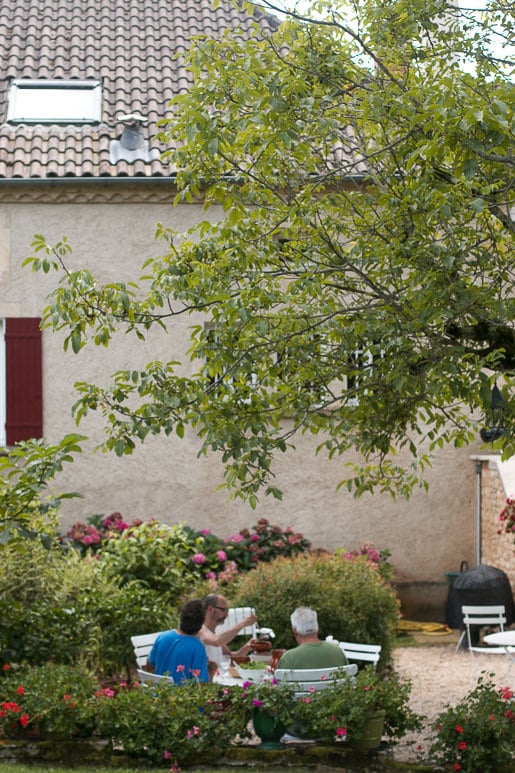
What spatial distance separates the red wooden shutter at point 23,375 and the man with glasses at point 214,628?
5069 millimetres

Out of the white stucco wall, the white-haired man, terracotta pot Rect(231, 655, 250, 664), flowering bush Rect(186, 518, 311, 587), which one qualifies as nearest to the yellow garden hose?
the white stucco wall

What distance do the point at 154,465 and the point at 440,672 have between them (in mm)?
4334

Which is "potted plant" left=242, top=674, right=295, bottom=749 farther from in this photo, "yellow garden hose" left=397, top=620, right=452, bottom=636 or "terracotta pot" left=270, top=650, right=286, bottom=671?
"yellow garden hose" left=397, top=620, right=452, bottom=636

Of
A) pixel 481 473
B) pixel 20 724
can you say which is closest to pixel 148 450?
pixel 481 473

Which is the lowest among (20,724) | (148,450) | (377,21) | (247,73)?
(20,724)

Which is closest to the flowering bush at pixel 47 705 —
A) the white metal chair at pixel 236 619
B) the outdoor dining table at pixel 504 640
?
the white metal chair at pixel 236 619

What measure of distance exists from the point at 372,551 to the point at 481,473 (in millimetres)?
1770

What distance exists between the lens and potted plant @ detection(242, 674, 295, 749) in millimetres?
7570

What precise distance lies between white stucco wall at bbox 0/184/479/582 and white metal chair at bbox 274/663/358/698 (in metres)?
6.01

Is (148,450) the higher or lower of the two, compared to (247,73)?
lower

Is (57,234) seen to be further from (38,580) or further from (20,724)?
(20,724)

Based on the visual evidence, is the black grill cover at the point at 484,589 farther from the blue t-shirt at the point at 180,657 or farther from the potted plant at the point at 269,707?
the potted plant at the point at 269,707

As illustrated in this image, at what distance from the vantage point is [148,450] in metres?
13.8

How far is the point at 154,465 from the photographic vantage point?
13.8m
